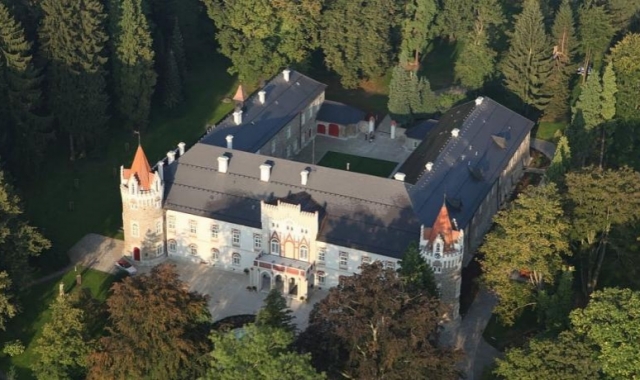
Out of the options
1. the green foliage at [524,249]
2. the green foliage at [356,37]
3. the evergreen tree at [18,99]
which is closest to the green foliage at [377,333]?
the green foliage at [524,249]

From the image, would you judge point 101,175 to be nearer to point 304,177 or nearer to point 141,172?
point 141,172

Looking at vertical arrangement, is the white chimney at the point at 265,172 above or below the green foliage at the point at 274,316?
above

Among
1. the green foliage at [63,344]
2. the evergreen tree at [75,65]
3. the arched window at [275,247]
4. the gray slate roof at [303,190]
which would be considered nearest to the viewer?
the green foliage at [63,344]

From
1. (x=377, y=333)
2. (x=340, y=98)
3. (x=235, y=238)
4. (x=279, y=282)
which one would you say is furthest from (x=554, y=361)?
(x=340, y=98)

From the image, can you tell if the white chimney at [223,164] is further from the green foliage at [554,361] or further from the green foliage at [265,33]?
the green foliage at [554,361]

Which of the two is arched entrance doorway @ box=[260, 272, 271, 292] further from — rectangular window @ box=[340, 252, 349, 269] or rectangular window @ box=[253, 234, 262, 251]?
rectangular window @ box=[340, 252, 349, 269]

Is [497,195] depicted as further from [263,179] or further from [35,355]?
[35,355]

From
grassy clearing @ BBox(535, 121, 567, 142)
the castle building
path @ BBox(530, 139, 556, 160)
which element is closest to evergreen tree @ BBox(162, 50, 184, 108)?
the castle building
